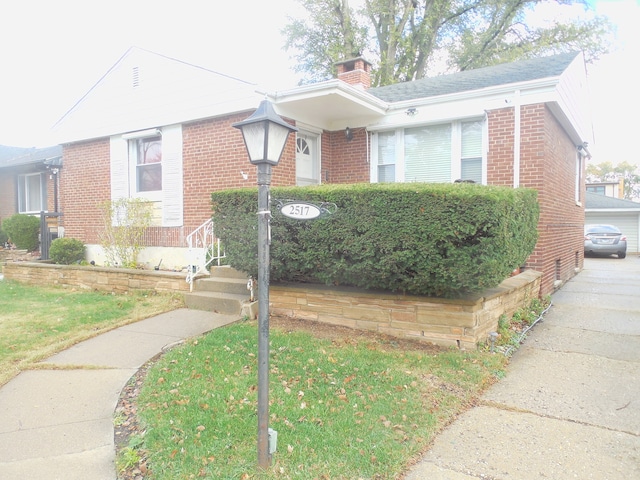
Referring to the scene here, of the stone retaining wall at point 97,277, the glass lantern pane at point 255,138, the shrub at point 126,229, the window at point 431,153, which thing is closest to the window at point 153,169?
the shrub at point 126,229

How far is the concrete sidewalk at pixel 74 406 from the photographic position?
2805mm

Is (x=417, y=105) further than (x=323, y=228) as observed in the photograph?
Yes

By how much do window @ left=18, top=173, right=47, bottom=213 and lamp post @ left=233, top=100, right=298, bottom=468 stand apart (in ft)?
51.2

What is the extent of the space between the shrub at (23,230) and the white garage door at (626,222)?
24318 mm

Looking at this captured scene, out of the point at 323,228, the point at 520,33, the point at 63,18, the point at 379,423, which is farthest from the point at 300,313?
the point at 520,33

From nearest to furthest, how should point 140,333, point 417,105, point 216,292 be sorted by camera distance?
point 140,333, point 216,292, point 417,105

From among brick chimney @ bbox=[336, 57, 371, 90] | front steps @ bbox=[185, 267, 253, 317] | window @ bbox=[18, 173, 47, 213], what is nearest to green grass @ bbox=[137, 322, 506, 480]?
front steps @ bbox=[185, 267, 253, 317]

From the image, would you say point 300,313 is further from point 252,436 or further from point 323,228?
point 252,436

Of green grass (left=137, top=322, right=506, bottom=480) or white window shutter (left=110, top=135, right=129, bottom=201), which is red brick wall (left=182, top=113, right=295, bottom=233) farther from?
green grass (left=137, top=322, right=506, bottom=480)

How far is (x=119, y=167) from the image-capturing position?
1003 centimetres

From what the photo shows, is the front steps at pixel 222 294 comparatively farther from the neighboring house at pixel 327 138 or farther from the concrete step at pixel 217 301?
the neighboring house at pixel 327 138

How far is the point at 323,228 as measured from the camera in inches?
206

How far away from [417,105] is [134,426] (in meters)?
7.27

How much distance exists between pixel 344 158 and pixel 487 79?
315 centimetres
